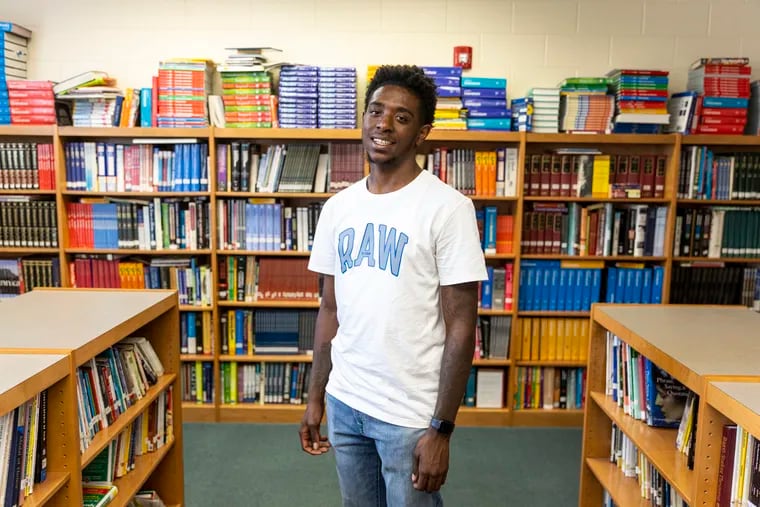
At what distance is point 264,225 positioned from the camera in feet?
11.8

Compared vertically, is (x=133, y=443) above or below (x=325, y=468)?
above

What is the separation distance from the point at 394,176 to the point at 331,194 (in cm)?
212

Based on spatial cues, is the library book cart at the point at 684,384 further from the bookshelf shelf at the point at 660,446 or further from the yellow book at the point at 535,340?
the yellow book at the point at 535,340

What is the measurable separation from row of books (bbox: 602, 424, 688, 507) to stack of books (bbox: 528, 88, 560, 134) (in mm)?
1834

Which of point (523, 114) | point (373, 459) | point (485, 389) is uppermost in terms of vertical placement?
point (523, 114)

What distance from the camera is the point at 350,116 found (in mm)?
3463

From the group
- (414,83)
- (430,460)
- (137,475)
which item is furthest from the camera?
(137,475)

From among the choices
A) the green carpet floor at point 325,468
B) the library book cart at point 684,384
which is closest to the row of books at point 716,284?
the green carpet floor at point 325,468

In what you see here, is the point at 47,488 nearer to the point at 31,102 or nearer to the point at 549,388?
the point at 31,102

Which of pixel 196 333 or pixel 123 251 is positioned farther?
pixel 196 333

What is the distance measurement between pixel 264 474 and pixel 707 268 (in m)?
2.80

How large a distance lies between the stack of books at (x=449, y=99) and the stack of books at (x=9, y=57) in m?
2.42

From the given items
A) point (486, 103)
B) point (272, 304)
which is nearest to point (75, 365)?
point (272, 304)

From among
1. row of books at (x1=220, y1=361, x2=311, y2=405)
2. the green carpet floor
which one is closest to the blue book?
row of books at (x1=220, y1=361, x2=311, y2=405)
